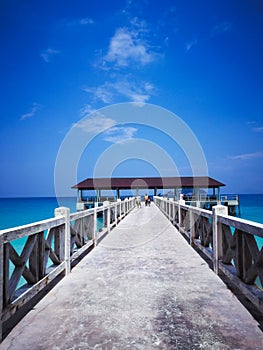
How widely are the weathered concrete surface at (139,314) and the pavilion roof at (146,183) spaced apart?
106 feet

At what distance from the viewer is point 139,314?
2854mm

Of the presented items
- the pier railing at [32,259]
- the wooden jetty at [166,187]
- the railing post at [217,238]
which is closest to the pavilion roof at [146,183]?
the wooden jetty at [166,187]

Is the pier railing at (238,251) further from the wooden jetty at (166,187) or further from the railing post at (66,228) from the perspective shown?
the wooden jetty at (166,187)

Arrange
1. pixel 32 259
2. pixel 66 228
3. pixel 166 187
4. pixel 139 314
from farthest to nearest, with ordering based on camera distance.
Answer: pixel 166 187, pixel 66 228, pixel 32 259, pixel 139 314

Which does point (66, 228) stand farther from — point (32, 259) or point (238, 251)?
point (238, 251)

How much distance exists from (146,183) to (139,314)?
3668cm

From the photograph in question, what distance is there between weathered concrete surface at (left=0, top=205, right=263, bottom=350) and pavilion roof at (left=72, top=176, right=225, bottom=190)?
1267 inches

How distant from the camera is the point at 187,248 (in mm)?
6559

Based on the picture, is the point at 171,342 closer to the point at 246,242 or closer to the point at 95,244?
the point at 246,242

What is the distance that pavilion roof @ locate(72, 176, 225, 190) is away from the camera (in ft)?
120

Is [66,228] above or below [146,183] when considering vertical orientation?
below

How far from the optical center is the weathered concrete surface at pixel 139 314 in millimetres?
2314

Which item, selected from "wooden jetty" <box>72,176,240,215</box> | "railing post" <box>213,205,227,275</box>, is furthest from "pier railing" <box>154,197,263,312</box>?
"wooden jetty" <box>72,176,240,215</box>

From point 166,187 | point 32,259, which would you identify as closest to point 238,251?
point 32,259
